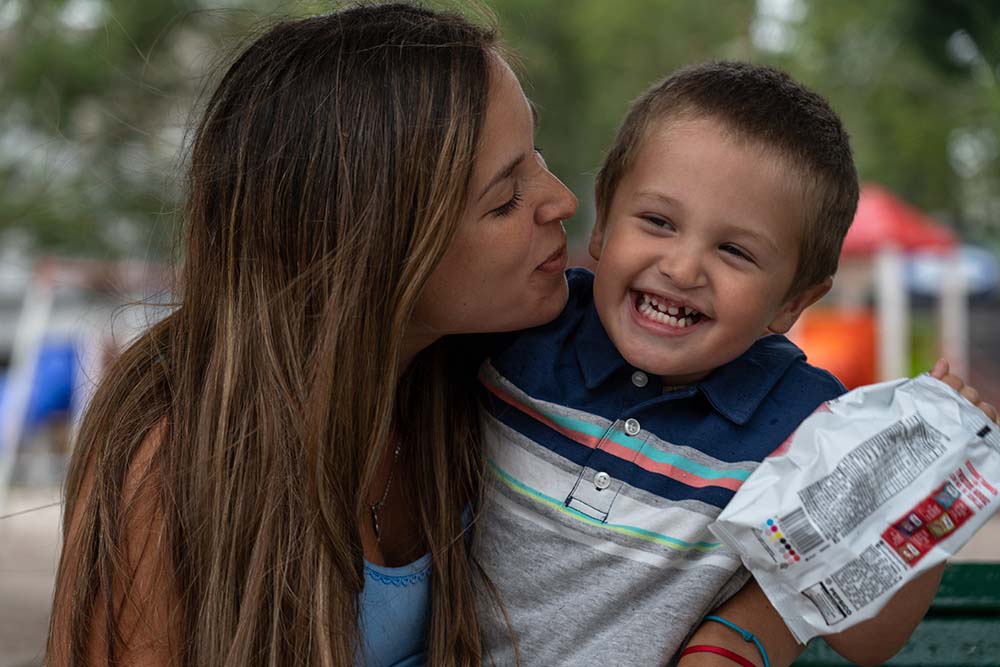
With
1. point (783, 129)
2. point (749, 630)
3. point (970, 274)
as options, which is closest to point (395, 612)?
point (749, 630)

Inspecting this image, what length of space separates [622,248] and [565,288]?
0.18 meters

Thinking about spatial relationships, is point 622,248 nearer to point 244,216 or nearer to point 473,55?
point 473,55

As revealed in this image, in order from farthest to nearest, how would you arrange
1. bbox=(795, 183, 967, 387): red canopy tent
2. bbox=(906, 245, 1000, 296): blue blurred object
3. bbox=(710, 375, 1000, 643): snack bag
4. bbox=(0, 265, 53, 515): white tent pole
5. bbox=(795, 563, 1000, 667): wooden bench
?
bbox=(906, 245, 1000, 296): blue blurred object
bbox=(795, 183, 967, 387): red canopy tent
bbox=(0, 265, 53, 515): white tent pole
bbox=(795, 563, 1000, 667): wooden bench
bbox=(710, 375, 1000, 643): snack bag

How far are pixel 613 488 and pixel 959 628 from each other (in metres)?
0.80

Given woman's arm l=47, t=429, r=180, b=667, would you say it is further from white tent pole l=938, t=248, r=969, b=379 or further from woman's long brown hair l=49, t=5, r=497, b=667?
white tent pole l=938, t=248, r=969, b=379

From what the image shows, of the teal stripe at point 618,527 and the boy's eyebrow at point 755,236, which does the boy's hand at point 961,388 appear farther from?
the teal stripe at point 618,527

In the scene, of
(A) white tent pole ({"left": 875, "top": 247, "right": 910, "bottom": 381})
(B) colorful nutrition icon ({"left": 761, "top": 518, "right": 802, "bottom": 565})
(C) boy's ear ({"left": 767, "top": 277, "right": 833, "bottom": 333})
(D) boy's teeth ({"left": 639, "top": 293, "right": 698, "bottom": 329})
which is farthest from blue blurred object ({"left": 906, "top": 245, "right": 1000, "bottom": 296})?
(B) colorful nutrition icon ({"left": 761, "top": 518, "right": 802, "bottom": 565})

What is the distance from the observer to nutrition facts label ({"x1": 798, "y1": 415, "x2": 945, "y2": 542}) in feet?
5.37

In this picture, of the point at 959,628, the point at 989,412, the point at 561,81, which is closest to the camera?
the point at 989,412

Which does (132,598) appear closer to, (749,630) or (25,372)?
(749,630)

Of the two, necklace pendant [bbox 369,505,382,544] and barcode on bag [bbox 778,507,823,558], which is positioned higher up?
barcode on bag [bbox 778,507,823,558]

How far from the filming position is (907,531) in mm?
1638

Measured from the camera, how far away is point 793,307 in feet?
6.71

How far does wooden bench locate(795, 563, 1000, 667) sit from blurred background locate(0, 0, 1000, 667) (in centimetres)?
119
